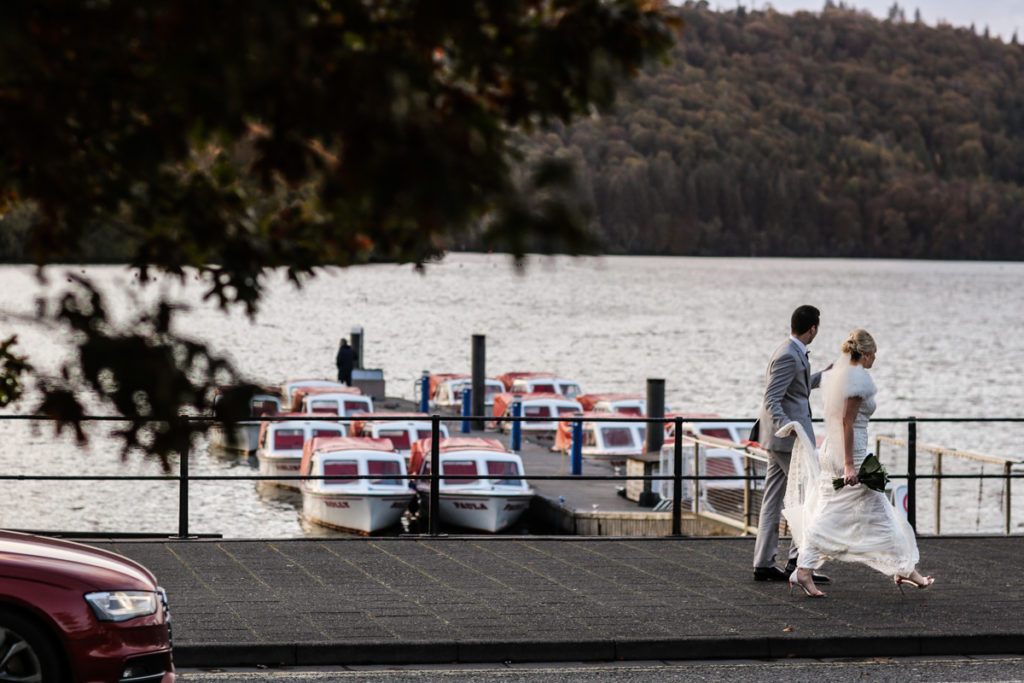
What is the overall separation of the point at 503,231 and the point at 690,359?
8554cm

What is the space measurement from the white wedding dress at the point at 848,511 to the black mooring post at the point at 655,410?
17.0 meters

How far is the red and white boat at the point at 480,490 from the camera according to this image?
2664 centimetres

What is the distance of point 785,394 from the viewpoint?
1025 cm

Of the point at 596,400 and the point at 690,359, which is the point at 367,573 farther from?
the point at 690,359

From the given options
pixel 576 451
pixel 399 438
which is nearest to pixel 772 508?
pixel 576 451

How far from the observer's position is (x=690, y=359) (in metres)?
87.8

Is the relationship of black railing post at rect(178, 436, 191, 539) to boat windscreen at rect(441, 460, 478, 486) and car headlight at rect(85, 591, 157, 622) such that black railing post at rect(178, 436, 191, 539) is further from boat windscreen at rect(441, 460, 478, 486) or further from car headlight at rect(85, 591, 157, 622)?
boat windscreen at rect(441, 460, 478, 486)

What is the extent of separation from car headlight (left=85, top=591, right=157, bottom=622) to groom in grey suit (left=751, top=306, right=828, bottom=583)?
5037 millimetres

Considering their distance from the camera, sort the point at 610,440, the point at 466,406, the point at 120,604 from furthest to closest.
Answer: the point at 466,406 → the point at 610,440 → the point at 120,604

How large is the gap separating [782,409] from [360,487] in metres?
17.5

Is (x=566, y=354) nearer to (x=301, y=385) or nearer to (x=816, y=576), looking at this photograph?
(x=301, y=385)

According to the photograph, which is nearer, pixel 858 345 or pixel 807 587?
pixel 858 345

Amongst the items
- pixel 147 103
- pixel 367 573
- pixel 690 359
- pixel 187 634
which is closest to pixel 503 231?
pixel 147 103

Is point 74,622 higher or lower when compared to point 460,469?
higher
